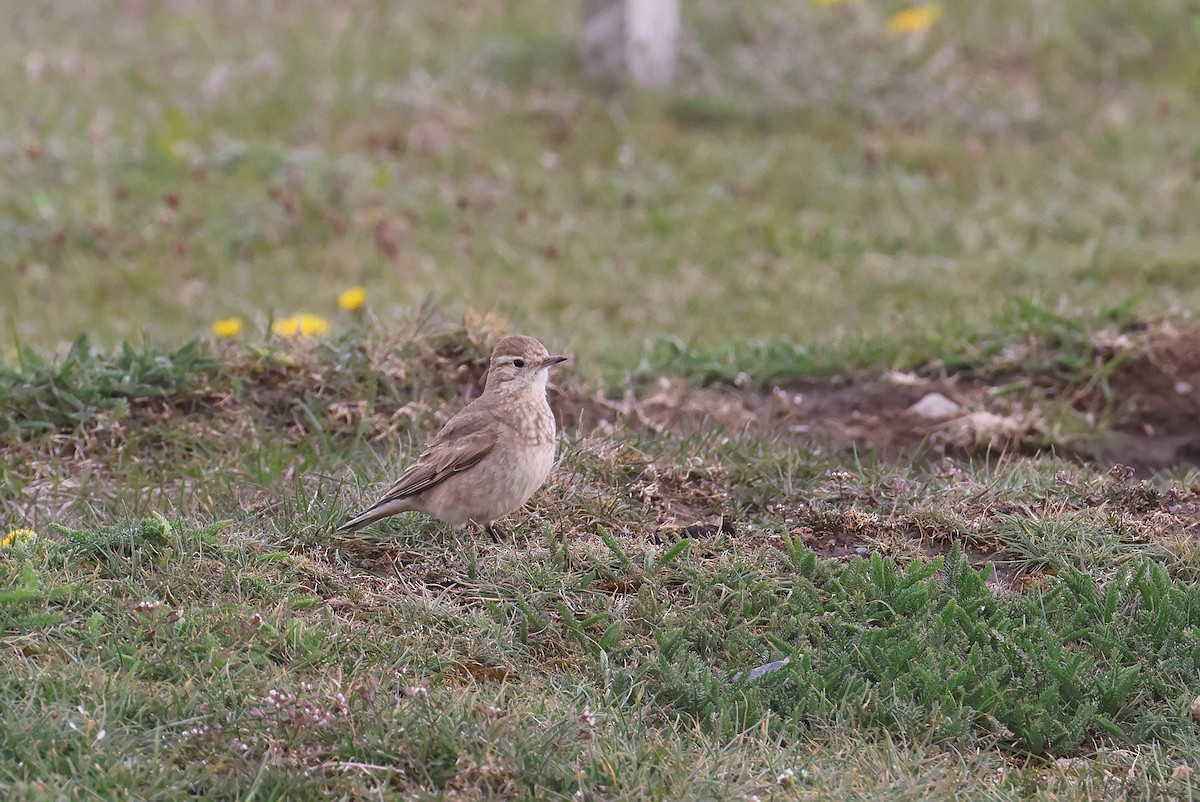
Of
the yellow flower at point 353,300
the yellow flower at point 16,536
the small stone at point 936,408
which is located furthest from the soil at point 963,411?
the yellow flower at point 16,536

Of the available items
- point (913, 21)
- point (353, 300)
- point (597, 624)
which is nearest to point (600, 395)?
point (353, 300)

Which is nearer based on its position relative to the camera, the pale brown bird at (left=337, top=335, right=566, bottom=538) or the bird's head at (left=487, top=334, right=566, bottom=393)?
the pale brown bird at (left=337, top=335, right=566, bottom=538)

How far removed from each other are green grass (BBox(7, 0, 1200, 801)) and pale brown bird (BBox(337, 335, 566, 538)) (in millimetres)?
179

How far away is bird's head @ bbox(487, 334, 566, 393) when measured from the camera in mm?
5512

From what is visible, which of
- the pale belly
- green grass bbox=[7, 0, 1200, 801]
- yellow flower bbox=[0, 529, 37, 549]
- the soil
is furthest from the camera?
the soil

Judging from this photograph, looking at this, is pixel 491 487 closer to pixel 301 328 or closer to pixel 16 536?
pixel 16 536

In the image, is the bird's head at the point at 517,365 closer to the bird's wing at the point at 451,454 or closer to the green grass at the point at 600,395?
the bird's wing at the point at 451,454

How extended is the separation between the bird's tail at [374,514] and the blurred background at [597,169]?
6.39 feet

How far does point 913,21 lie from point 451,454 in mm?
8069

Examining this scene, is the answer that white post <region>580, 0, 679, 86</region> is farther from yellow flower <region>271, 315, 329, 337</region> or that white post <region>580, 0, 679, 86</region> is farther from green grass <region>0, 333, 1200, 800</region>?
green grass <region>0, 333, 1200, 800</region>

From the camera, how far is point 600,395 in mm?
6789

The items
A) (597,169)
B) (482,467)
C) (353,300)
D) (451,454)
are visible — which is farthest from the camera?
(597,169)

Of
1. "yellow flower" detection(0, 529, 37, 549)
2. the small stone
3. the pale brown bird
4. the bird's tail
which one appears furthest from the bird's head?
the small stone

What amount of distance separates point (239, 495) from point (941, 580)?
262 centimetres
